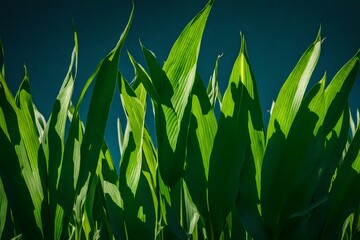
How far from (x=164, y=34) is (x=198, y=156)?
5.70ft

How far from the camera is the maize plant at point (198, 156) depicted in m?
0.38

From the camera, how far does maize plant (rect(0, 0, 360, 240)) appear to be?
380 millimetres

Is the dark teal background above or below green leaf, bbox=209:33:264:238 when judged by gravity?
above

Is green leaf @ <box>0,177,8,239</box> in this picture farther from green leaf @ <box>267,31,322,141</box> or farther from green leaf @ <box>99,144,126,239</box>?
green leaf @ <box>267,31,322,141</box>

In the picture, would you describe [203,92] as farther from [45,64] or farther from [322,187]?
[45,64]

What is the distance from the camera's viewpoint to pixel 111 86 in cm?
39

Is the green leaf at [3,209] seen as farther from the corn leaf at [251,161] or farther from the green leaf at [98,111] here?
the corn leaf at [251,161]

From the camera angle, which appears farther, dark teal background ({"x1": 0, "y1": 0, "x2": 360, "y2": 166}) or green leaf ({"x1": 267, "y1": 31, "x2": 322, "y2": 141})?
dark teal background ({"x1": 0, "y1": 0, "x2": 360, "y2": 166})

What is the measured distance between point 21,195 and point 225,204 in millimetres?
174

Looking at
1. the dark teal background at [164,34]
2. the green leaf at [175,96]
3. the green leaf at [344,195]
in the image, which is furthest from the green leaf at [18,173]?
the dark teal background at [164,34]

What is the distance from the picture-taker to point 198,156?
15.4 inches

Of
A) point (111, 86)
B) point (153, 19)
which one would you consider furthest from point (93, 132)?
point (153, 19)

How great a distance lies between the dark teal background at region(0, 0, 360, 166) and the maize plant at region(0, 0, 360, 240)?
1387 millimetres

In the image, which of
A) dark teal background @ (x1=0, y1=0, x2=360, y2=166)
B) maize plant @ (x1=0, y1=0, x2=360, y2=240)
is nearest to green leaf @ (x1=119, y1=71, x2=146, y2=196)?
maize plant @ (x1=0, y1=0, x2=360, y2=240)
